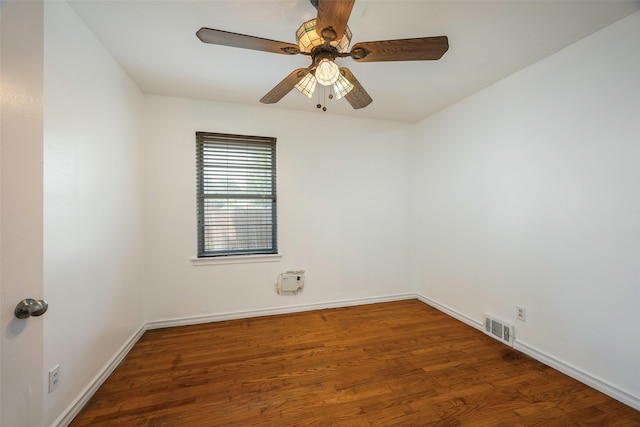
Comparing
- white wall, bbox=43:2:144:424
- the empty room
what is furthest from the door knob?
white wall, bbox=43:2:144:424

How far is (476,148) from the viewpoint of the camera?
258 cm

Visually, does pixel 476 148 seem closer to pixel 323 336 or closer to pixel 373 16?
pixel 373 16

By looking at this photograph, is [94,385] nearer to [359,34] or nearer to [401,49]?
[401,49]

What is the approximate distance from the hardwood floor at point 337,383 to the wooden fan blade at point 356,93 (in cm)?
206

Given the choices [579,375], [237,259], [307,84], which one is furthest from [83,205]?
[579,375]

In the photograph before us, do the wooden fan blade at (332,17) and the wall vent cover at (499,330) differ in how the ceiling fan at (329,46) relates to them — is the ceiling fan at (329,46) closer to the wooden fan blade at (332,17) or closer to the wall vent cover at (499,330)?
the wooden fan blade at (332,17)

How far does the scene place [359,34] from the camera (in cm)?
167

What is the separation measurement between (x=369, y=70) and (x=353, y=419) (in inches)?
101

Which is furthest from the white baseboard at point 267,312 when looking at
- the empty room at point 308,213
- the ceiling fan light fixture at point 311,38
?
the ceiling fan light fixture at point 311,38

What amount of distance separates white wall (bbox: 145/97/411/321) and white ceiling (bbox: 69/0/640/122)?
1.45ft

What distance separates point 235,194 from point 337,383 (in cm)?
210

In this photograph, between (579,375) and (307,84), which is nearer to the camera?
(307,84)

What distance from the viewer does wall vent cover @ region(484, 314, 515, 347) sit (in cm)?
223

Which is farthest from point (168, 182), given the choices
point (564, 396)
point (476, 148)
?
point (564, 396)
